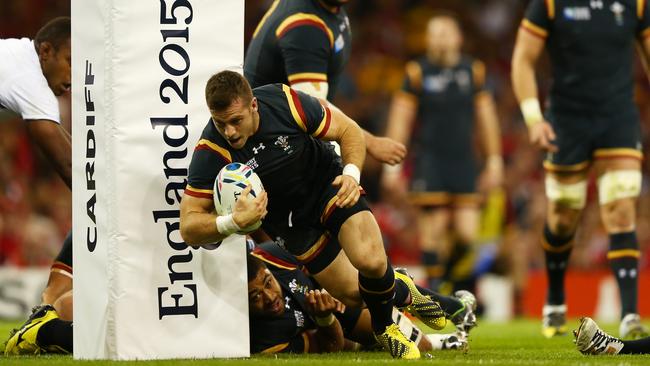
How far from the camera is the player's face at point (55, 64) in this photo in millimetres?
7191

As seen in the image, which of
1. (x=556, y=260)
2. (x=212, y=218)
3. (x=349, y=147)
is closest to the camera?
(x=212, y=218)

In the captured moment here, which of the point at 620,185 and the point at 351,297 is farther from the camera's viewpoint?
the point at 620,185

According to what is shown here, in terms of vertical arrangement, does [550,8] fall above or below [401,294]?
above

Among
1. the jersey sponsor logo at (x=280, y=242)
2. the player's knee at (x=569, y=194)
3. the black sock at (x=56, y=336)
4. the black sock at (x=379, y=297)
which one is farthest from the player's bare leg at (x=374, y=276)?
the player's knee at (x=569, y=194)

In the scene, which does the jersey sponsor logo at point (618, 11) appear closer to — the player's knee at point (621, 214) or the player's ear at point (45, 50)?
the player's knee at point (621, 214)

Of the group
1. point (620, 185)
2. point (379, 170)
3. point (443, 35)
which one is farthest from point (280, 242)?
Result: point (379, 170)

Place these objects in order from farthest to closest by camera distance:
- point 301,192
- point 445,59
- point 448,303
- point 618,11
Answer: point 445,59 < point 618,11 < point 448,303 < point 301,192

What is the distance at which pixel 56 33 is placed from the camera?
723 centimetres

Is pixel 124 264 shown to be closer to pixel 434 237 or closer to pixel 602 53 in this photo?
pixel 602 53

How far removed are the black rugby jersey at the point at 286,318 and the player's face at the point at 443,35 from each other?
5460 millimetres

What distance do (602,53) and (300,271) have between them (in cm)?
307

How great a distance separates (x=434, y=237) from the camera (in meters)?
12.1

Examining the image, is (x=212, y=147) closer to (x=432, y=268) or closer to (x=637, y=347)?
(x=637, y=347)

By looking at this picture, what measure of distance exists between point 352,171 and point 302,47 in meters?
1.56
